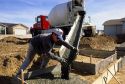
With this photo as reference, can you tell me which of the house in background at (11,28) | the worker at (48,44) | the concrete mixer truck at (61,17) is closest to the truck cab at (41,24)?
the concrete mixer truck at (61,17)

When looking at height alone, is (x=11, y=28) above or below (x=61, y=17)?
below

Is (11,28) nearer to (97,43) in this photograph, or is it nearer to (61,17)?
(61,17)

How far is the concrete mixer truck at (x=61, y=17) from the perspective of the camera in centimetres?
1438

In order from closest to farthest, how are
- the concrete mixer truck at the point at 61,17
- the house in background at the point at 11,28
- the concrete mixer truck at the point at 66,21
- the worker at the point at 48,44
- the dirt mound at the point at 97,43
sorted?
the worker at the point at 48,44 < the concrete mixer truck at the point at 66,21 < the concrete mixer truck at the point at 61,17 < the dirt mound at the point at 97,43 < the house in background at the point at 11,28

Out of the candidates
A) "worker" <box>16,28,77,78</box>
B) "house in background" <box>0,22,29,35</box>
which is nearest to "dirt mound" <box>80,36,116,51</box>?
"worker" <box>16,28,77,78</box>

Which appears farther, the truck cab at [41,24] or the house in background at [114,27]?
the house in background at [114,27]

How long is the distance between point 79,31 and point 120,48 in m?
3.96

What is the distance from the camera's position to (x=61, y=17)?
1509cm

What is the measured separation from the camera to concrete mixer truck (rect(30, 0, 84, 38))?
14383 millimetres

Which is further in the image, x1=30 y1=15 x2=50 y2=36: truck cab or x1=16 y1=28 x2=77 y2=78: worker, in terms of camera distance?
x1=30 y1=15 x2=50 y2=36: truck cab

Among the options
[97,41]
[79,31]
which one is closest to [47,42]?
[79,31]

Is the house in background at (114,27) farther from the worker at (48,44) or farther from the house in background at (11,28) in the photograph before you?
the worker at (48,44)

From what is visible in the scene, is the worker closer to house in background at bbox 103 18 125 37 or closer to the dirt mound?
the dirt mound

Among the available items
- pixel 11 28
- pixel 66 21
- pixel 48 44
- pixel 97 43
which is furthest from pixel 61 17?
pixel 11 28
